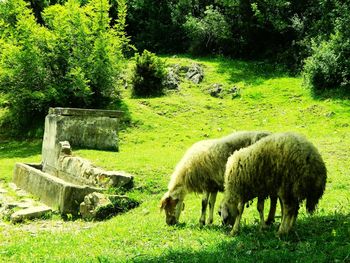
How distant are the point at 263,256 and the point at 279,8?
2948 cm

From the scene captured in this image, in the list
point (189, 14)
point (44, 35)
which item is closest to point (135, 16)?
point (189, 14)

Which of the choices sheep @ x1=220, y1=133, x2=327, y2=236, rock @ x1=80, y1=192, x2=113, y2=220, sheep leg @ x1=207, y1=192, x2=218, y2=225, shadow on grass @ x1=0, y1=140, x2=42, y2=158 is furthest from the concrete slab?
sheep @ x1=220, y1=133, x2=327, y2=236

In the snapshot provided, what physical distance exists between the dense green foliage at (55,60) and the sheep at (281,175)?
1608 centimetres

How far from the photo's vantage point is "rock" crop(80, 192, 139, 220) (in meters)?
11.3

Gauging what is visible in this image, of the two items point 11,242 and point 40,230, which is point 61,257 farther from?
point 40,230

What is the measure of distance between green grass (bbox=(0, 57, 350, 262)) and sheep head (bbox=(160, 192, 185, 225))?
0.21m

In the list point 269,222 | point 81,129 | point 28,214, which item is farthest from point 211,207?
point 81,129

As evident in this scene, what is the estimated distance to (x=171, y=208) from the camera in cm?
909

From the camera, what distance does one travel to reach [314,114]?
76.1 ft

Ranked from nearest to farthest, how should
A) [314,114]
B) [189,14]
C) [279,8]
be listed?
[314,114], [279,8], [189,14]

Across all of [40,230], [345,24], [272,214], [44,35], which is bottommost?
[40,230]

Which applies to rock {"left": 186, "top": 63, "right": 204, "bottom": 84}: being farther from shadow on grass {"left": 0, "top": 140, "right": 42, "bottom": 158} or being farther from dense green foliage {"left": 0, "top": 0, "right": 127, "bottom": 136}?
shadow on grass {"left": 0, "top": 140, "right": 42, "bottom": 158}

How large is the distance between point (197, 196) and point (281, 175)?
433 centimetres

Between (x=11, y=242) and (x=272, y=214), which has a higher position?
(x=272, y=214)
